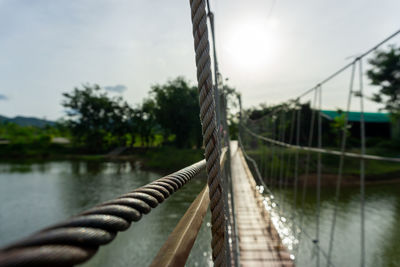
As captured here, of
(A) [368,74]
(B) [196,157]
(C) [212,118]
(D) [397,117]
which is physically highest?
(A) [368,74]

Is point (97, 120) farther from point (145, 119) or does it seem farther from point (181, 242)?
point (181, 242)

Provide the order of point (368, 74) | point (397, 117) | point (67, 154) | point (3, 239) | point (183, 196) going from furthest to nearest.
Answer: point (67, 154) → point (183, 196) → point (3, 239) → point (368, 74) → point (397, 117)

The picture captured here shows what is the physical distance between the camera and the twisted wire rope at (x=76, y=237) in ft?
0.36

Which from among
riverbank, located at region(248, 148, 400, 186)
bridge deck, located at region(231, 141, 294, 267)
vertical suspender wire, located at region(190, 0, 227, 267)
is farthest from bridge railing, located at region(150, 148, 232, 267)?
riverbank, located at region(248, 148, 400, 186)

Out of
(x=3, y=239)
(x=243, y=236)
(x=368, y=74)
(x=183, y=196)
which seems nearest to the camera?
(x=243, y=236)

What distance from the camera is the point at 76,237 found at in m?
0.13

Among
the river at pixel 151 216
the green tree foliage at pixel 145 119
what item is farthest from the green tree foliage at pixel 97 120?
the river at pixel 151 216

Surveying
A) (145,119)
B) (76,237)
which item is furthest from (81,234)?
(145,119)

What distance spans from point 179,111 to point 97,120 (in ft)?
25.1

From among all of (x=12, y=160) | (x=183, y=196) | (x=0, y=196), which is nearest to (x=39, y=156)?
(x=12, y=160)

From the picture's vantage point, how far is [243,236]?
2.52 meters

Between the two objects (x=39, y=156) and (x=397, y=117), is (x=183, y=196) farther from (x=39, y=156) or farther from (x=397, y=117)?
(x=39, y=156)

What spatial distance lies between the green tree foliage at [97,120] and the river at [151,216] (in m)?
7.68

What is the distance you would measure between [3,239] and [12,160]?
66.3 ft
